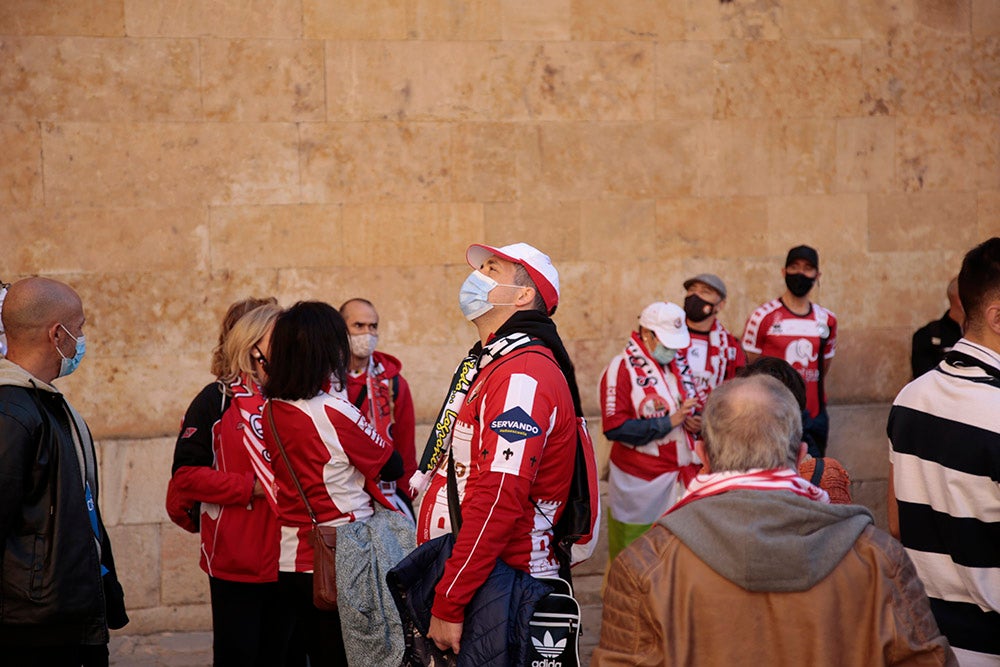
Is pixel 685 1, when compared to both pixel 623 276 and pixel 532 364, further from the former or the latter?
pixel 532 364

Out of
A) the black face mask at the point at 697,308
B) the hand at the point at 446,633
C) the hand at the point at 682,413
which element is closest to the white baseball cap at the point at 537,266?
the hand at the point at 446,633

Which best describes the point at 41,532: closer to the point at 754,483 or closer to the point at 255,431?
the point at 255,431

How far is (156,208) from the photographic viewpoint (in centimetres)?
682

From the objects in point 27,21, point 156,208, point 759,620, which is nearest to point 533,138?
point 156,208

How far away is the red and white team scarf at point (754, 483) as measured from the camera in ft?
8.34

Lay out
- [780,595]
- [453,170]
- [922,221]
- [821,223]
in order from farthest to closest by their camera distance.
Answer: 1. [922,221]
2. [821,223]
3. [453,170]
4. [780,595]

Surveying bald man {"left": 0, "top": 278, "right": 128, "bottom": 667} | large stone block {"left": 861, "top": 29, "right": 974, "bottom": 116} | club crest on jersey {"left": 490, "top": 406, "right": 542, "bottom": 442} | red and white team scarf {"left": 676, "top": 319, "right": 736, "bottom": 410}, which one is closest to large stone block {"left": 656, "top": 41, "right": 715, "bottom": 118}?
large stone block {"left": 861, "top": 29, "right": 974, "bottom": 116}

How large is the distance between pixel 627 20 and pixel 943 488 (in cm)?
482

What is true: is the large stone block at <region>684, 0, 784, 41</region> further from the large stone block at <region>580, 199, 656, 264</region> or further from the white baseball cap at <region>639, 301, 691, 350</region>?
the white baseball cap at <region>639, 301, 691, 350</region>

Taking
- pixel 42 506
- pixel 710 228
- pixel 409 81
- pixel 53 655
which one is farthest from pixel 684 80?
pixel 53 655

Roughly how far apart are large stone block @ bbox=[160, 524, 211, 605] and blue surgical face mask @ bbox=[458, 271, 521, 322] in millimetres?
3585

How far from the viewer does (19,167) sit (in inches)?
260

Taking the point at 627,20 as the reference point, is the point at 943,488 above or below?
below

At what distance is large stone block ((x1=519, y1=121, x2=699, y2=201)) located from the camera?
23.9ft
